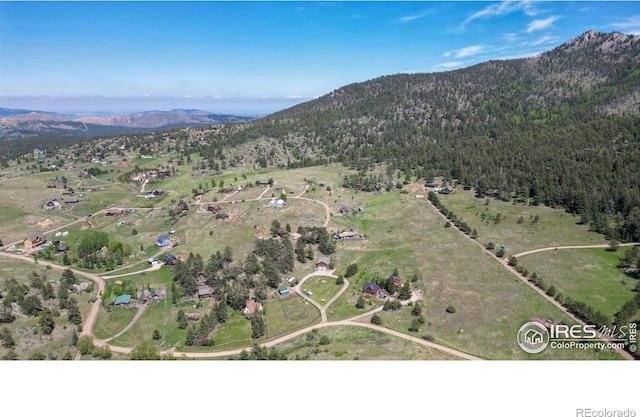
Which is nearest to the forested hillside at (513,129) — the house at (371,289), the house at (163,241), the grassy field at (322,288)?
the house at (371,289)

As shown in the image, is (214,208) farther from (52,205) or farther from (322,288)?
(322,288)

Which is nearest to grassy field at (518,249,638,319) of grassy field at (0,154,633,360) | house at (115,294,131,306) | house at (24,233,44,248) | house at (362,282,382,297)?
grassy field at (0,154,633,360)

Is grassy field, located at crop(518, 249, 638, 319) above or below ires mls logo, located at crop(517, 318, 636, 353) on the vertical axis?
below

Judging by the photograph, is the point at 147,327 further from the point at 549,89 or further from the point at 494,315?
the point at 549,89

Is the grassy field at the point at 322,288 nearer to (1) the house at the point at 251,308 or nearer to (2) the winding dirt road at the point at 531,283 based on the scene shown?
(1) the house at the point at 251,308

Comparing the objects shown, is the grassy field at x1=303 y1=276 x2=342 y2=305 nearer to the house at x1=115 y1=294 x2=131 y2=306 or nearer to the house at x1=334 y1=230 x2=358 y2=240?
the house at x1=334 y1=230 x2=358 y2=240

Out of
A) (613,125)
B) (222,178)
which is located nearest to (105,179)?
(222,178)
